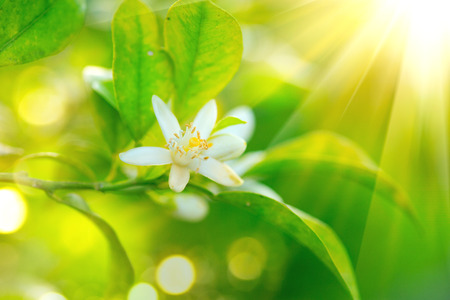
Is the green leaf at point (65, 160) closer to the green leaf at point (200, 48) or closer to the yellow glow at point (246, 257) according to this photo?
the green leaf at point (200, 48)

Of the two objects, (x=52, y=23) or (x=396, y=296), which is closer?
(x=52, y=23)

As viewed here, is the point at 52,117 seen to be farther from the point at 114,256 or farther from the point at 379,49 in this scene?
the point at 379,49

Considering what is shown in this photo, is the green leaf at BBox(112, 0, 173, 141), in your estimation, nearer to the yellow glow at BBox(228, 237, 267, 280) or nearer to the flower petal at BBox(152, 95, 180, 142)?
the flower petal at BBox(152, 95, 180, 142)

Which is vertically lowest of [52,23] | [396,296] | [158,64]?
[396,296]

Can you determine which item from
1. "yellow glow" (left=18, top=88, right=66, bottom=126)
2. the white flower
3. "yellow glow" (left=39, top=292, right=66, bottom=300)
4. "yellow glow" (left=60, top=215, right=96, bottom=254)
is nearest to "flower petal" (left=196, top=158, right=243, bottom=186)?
the white flower

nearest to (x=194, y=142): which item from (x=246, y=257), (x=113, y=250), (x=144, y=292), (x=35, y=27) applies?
(x=113, y=250)

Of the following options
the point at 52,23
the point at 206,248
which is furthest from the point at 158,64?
the point at 206,248

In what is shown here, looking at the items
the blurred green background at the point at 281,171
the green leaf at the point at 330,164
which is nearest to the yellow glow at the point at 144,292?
the blurred green background at the point at 281,171
